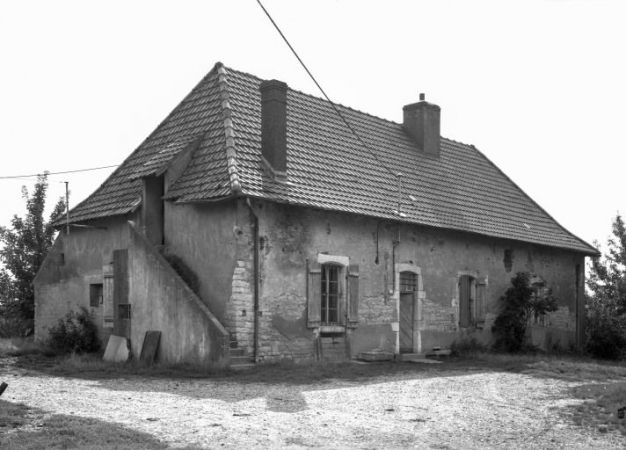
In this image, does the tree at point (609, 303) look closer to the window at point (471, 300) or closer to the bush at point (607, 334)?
the bush at point (607, 334)

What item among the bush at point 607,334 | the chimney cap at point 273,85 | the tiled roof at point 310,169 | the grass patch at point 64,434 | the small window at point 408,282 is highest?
the chimney cap at point 273,85

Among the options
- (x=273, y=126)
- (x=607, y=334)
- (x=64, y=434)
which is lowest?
(x=607, y=334)

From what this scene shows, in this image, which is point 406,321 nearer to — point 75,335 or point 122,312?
point 122,312

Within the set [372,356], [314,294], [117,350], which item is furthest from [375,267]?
[117,350]

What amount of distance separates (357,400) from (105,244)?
30.6ft

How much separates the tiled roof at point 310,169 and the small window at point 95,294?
5.59ft

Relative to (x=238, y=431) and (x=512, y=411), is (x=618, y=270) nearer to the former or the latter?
(x=512, y=411)

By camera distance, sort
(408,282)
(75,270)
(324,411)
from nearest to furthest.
→ (324,411), (75,270), (408,282)

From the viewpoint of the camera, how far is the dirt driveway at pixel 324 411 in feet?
26.9

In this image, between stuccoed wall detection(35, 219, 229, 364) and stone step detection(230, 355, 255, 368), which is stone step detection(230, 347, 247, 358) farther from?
stuccoed wall detection(35, 219, 229, 364)

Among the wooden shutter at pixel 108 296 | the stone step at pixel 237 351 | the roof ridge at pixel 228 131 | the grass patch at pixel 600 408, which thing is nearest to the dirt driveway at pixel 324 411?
the grass patch at pixel 600 408

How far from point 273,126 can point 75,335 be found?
22.3ft

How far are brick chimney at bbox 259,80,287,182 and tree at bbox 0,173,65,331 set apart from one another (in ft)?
38.2

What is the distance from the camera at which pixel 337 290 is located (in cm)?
1730
